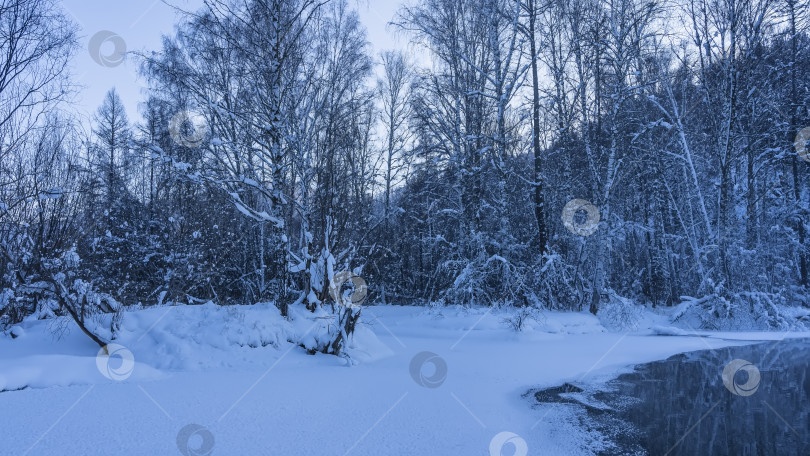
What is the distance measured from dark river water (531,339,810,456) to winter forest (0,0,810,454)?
364cm

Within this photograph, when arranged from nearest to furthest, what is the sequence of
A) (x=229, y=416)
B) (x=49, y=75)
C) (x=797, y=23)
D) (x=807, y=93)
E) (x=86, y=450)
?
(x=86, y=450) < (x=229, y=416) < (x=49, y=75) < (x=797, y=23) < (x=807, y=93)

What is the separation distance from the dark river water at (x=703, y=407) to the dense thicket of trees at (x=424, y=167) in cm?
389

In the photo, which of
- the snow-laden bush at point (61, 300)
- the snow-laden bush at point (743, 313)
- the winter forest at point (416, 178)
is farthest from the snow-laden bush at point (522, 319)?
the snow-laden bush at point (61, 300)

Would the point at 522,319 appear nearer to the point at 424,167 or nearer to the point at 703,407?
the point at 703,407

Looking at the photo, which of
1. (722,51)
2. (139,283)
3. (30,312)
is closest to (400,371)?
(30,312)

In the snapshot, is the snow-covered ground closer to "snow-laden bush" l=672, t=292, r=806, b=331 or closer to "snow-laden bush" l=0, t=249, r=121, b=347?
"snow-laden bush" l=0, t=249, r=121, b=347

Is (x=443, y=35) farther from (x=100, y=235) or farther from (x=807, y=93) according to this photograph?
(x=807, y=93)

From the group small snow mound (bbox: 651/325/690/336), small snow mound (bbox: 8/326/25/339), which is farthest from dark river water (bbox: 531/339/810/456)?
small snow mound (bbox: 8/326/25/339)

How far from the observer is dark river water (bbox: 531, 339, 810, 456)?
3.92 m

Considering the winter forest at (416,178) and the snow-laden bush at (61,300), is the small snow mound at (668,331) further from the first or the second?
the snow-laden bush at (61,300)

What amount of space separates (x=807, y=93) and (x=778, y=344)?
1374 centimetres

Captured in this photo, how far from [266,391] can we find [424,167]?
14.9 metres

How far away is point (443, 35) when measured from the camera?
1517 cm

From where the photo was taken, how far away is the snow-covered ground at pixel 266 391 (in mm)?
3641
